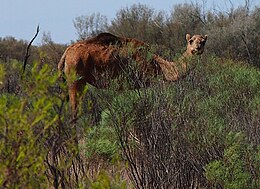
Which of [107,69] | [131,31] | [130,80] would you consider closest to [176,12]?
[131,31]

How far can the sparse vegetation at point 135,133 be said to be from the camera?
10.00 ft

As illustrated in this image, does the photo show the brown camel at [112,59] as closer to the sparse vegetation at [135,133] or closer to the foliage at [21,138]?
the sparse vegetation at [135,133]

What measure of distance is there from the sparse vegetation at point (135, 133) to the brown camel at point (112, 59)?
17.1 inches

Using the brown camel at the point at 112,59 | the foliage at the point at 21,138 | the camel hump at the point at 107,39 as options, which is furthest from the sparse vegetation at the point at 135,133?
the camel hump at the point at 107,39

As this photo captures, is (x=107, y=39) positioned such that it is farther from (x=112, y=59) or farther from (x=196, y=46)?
(x=196, y=46)

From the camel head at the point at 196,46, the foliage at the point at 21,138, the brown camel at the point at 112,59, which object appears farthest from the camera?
the camel head at the point at 196,46

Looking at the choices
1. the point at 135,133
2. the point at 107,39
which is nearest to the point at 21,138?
the point at 135,133

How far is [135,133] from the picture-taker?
729 cm

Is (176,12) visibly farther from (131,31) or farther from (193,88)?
(193,88)

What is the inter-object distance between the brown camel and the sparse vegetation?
43 centimetres

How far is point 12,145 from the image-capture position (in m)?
3.03

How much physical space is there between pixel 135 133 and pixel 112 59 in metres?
4.01

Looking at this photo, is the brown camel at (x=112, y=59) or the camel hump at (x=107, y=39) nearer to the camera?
the brown camel at (x=112, y=59)

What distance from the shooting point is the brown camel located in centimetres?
1005
